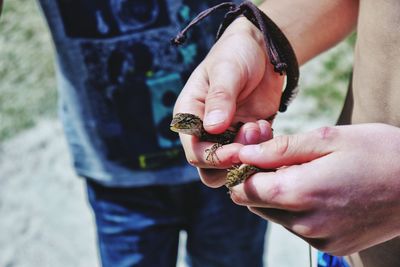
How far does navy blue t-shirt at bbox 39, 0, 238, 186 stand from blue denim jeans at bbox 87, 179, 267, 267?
0.35 feet

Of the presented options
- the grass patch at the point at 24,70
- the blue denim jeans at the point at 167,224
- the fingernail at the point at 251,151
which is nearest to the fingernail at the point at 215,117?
the fingernail at the point at 251,151

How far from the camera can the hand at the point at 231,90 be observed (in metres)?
1.48

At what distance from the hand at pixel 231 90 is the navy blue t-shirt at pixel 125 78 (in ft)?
1.67

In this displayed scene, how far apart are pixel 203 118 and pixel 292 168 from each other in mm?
364

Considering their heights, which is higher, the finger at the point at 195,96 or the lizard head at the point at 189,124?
the finger at the point at 195,96

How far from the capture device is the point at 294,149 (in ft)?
4.30

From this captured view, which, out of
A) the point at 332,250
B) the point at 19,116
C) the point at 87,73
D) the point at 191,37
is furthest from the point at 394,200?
the point at 19,116

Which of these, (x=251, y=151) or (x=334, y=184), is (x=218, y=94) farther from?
(x=334, y=184)

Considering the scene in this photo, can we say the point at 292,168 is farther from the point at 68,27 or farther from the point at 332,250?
the point at 68,27

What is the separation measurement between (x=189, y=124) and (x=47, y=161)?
3.30 m

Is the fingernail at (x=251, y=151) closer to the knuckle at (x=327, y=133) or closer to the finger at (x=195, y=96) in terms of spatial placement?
the knuckle at (x=327, y=133)

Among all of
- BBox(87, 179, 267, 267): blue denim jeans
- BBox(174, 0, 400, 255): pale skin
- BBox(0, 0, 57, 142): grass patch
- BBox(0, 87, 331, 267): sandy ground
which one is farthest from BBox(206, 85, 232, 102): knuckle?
BBox(0, 0, 57, 142): grass patch

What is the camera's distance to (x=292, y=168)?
1296 millimetres

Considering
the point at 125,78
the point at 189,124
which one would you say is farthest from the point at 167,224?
the point at 189,124
